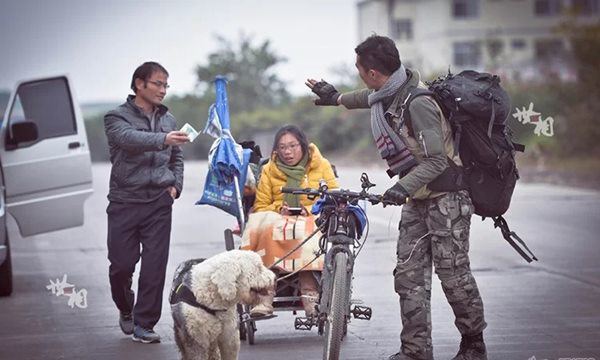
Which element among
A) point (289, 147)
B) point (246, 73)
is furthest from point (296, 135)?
point (246, 73)

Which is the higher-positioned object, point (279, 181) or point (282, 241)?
point (279, 181)

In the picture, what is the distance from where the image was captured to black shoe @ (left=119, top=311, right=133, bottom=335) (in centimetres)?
1001

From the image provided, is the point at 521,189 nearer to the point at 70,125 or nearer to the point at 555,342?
the point at 70,125

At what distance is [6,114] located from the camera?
1372cm

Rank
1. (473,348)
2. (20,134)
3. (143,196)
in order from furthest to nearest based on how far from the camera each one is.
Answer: (20,134)
(143,196)
(473,348)

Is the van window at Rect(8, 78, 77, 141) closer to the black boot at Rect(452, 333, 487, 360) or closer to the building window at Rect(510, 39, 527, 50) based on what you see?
the black boot at Rect(452, 333, 487, 360)

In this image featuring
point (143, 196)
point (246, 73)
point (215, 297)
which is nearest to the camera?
point (215, 297)

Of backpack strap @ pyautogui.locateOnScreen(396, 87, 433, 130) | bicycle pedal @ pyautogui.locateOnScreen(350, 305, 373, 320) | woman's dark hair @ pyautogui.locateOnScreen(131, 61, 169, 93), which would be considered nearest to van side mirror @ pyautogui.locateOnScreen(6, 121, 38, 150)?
woman's dark hair @ pyautogui.locateOnScreen(131, 61, 169, 93)

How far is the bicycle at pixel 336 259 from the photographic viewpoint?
25.4 feet

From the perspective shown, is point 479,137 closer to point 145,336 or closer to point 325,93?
point 325,93

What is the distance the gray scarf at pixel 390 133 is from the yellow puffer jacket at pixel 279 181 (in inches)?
68.6

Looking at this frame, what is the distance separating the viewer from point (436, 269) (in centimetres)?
823

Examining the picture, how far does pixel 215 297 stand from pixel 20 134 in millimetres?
6633

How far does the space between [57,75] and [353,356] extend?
6.57 metres
